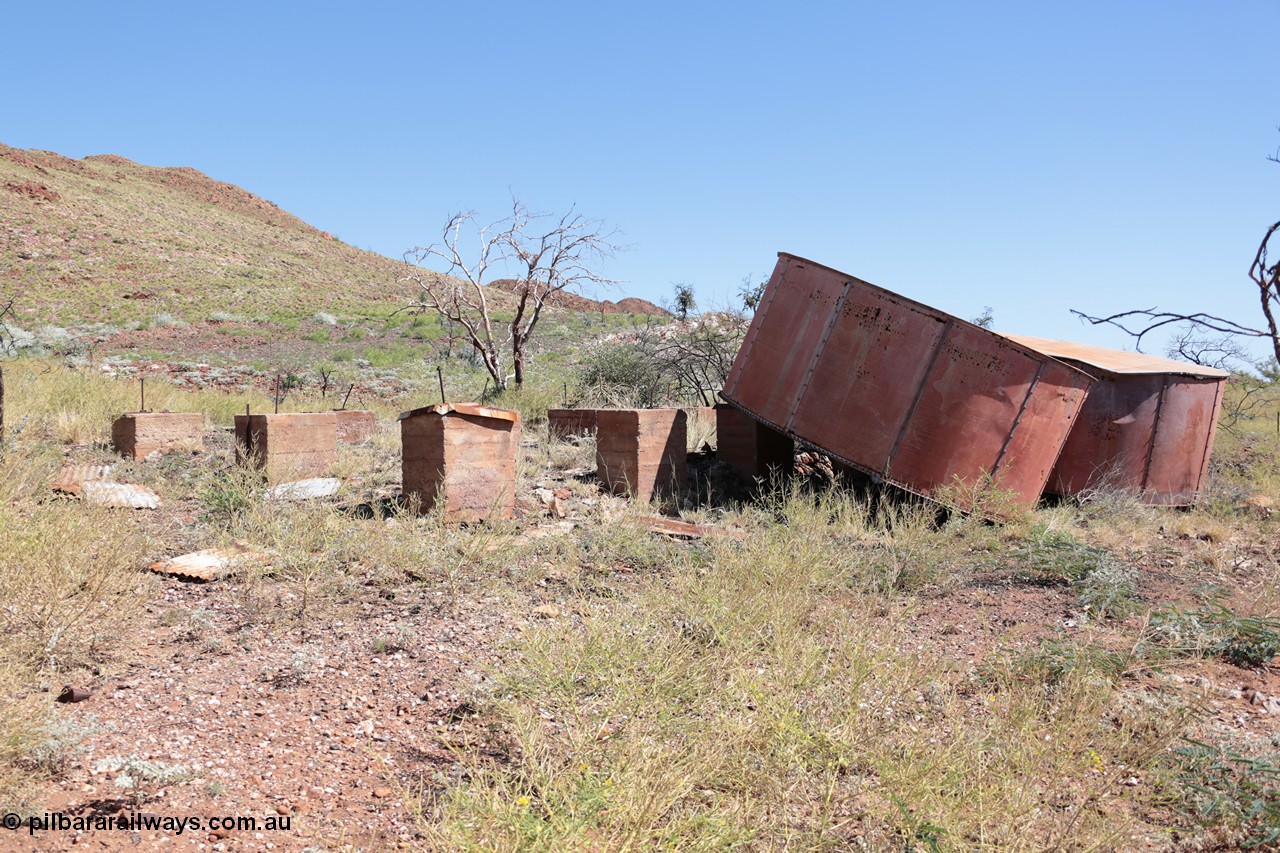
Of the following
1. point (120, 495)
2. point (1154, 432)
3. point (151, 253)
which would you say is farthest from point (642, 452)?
point (151, 253)

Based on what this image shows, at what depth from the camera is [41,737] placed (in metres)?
3.05

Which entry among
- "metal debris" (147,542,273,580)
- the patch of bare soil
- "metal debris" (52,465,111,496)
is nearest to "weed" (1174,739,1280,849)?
the patch of bare soil

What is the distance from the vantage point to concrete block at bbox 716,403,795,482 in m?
10.2

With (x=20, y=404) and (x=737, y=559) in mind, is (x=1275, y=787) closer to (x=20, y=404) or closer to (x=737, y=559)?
(x=737, y=559)

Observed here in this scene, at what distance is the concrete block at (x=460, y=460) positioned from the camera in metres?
7.47

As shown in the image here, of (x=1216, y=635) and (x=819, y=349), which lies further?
(x=819, y=349)

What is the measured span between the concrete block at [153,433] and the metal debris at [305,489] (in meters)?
2.38

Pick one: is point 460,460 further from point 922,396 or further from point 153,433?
point 153,433

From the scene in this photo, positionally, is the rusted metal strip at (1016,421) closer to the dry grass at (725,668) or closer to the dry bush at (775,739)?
the dry grass at (725,668)

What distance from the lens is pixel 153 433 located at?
9.98m

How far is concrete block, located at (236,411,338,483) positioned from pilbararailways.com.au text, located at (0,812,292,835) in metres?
6.06

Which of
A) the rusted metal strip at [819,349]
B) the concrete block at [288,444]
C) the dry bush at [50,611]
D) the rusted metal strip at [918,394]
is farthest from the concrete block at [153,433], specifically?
the rusted metal strip at [918,394]

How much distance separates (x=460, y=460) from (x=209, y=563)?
88.8 inches

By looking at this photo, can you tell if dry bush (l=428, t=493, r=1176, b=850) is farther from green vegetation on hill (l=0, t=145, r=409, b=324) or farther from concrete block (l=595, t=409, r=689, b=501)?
green vegetation on hill (l=0, t=145, r=409, b=324)
